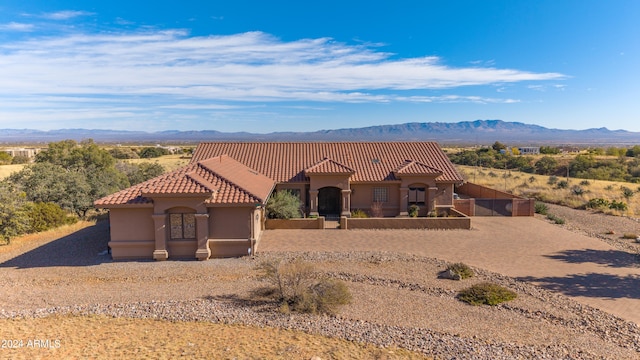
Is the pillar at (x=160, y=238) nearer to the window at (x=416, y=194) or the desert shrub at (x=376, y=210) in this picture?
the desert shrub at (x=376, y=210)

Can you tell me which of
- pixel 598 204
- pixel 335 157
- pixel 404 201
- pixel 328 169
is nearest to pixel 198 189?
pixel 328 169

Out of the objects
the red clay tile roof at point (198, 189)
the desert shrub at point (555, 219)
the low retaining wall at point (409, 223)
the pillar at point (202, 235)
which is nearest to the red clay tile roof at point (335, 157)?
the low retaining wall at point (409, 223)

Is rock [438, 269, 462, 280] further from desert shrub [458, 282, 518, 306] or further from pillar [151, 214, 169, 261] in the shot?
pillar [151, 214, 169, 261]

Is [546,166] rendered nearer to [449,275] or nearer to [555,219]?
[555,219]

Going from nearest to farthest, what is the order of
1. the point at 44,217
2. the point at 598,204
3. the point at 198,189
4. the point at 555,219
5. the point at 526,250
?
the point at 198,189, the point at 526,250, the point at 44,217, the point at 555,219, the point at 598,204

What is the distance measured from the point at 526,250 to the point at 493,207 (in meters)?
8.77

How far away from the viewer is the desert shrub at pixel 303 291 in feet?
42.4

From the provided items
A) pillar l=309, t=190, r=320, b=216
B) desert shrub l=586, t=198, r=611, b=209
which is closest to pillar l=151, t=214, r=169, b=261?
pillar l=309, t=190, r=320, b=216

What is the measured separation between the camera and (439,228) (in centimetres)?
2427

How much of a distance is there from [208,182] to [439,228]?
13.0 metres

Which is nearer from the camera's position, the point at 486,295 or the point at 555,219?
the point at 486,295

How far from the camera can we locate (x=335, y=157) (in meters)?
30.5

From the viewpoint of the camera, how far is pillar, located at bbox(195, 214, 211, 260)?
60.0ft

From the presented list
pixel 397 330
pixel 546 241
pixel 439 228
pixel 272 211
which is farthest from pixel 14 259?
pixel 546 241
